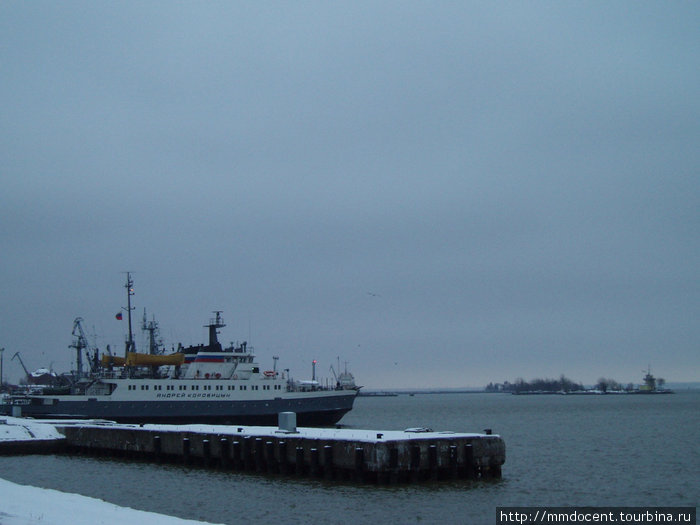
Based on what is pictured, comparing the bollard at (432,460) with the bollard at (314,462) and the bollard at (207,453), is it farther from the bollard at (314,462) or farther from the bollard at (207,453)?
the bollard at (207,453)

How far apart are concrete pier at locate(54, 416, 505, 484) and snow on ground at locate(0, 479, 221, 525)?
954cm

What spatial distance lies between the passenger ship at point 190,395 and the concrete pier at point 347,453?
18.0 m

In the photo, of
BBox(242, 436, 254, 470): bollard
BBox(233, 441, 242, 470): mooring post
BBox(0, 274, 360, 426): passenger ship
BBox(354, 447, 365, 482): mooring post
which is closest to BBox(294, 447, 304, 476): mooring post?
BBox(354, 447, 365, 482): mooring post

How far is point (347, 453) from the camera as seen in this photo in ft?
85.1

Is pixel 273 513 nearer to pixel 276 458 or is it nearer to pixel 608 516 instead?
pixel 276 458

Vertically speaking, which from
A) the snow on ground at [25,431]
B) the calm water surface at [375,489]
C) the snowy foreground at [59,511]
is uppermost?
the snowy foreground at [59,511]

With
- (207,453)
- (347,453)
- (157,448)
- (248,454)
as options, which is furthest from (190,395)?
(347,453)

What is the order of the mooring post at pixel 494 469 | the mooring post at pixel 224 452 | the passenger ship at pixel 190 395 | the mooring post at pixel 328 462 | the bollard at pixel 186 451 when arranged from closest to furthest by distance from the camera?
the mooring post at pixel 328 462 → the mooring post at pixel 494 469 → the mooring post at pixel 224 452 → the bollard at pixel 186 451 → the passenger ship at pixel 190 395

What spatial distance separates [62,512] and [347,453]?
11524 mm

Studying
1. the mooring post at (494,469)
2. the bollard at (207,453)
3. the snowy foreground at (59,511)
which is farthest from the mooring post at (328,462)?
the snowy foreground at (59,511)

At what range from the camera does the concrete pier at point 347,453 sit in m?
25.3

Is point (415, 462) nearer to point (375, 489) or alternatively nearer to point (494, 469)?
point (375, 489)

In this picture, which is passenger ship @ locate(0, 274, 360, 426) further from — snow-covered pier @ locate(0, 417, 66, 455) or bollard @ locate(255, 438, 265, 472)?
bollard @ locate(255, 438, 265, 472)

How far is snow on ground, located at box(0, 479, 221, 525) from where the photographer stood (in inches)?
585
